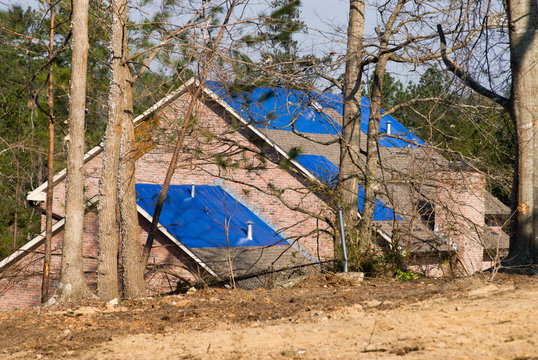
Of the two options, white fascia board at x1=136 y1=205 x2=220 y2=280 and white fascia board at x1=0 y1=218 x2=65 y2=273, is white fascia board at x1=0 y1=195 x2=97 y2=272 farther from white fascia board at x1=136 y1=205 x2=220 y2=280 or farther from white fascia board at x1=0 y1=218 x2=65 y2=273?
white fascia board at x1=136 y1=205 x2=220 y2=280

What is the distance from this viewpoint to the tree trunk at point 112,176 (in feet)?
33.7

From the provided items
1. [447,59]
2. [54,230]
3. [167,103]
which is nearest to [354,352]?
[447,59]

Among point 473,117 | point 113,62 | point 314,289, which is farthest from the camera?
point 473,117

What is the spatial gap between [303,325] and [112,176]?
6.03 metres

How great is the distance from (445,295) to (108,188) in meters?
6.33

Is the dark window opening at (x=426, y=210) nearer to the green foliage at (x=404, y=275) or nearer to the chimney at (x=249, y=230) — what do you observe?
the green foliage at (x=404, y=275)

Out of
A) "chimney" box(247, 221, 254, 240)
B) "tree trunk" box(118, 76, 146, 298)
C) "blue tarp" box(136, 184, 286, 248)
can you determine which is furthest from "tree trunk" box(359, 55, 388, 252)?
"chimney" box(247, 221, 254, 240)

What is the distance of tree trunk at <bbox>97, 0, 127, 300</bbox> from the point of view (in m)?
10.3

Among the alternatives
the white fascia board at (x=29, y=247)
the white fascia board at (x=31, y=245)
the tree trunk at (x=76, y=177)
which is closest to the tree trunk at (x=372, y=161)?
the tree trunk at (x=76, y=177)

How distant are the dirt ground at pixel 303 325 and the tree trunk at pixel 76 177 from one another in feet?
3.93

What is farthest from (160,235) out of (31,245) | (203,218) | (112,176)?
(112,176)

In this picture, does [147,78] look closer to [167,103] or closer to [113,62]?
[167,103]

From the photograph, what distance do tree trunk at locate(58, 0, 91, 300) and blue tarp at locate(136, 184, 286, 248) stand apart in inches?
307

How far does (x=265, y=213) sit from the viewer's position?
21016 millimetres
